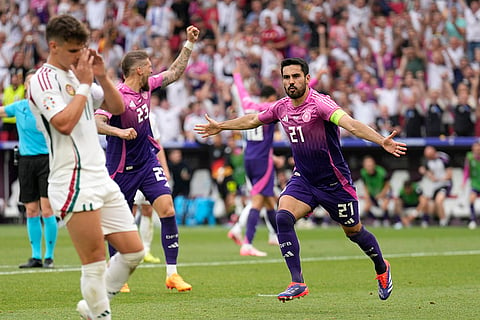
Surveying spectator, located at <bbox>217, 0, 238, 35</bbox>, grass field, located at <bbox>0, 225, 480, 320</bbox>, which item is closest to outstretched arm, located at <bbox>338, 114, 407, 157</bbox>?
grass field, located at <bbox>0, 225, 480, 320</bbox>

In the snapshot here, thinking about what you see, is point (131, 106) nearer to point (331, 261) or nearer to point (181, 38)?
point (331, 261)

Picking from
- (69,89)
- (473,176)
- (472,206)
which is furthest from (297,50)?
(69,89)

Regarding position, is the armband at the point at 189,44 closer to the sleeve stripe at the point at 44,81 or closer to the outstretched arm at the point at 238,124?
the outstretched arm at the point at 238,124

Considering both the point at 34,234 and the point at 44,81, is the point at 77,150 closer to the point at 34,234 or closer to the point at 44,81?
the point at 44,81

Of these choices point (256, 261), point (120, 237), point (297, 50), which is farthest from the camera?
point (297, 50)

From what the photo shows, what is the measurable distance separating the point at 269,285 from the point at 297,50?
15.5 metres

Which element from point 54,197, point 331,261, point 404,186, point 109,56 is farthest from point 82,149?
point 109,56

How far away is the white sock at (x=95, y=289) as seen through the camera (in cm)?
664

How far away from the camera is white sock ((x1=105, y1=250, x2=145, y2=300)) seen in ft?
23.1

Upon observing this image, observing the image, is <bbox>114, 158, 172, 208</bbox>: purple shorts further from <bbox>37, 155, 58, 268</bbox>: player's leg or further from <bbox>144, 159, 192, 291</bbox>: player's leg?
<bbox>37, 155, 58, 268</bbox>: player's leg

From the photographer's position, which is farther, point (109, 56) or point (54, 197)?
point (109, 56)

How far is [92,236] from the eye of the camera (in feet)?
21.6

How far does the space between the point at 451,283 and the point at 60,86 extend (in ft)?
19.7

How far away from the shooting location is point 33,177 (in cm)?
1323
